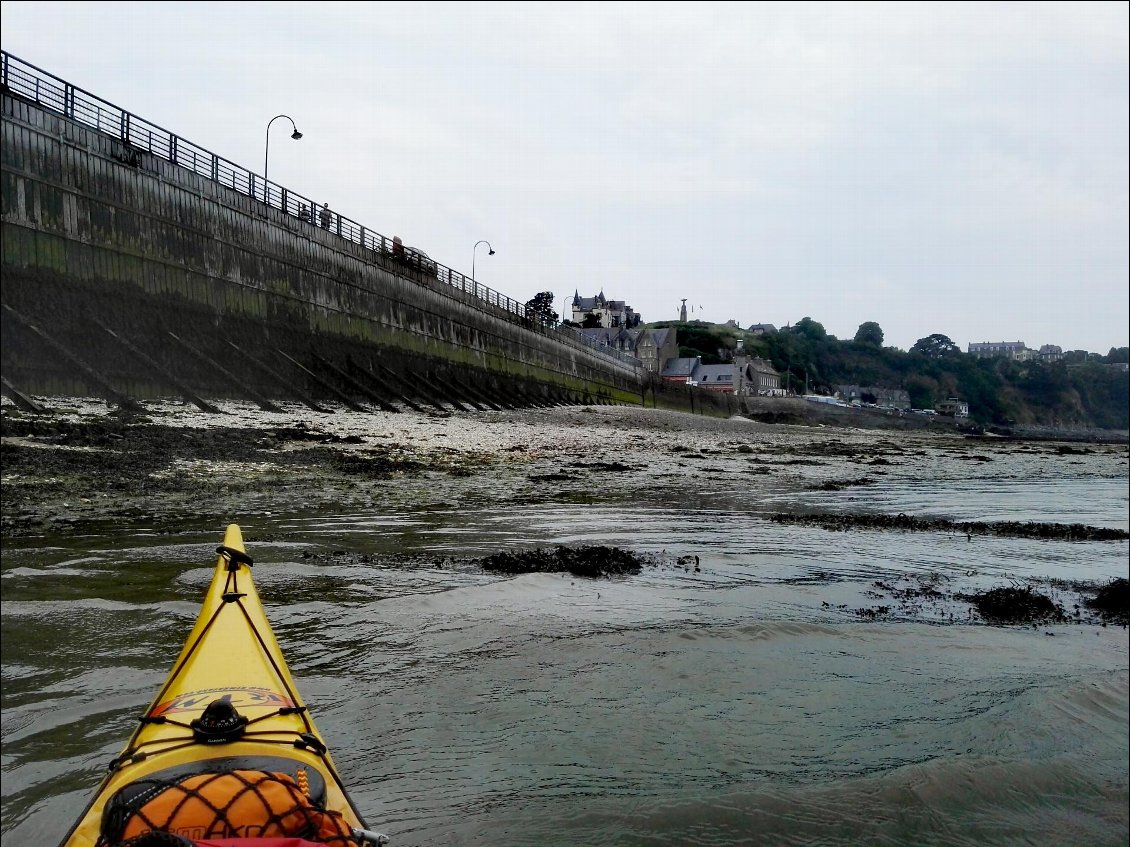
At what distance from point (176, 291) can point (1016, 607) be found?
21365 mm

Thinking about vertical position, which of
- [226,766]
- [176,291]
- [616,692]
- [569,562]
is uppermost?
[176,291]

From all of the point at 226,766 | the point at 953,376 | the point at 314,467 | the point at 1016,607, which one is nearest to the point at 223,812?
the point at 226,766

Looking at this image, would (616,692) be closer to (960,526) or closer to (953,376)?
(960,526)

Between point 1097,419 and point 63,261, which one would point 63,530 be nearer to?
point 63,261

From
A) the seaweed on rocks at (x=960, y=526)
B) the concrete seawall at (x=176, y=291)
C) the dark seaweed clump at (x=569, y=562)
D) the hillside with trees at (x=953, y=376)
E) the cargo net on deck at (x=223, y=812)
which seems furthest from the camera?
the hillside with trees at (x=953, y=376)

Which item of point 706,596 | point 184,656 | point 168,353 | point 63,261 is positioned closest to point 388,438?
point 168,353

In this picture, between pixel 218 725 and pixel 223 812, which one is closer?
pixel 223 812

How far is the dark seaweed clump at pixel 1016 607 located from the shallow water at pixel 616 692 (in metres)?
0.25

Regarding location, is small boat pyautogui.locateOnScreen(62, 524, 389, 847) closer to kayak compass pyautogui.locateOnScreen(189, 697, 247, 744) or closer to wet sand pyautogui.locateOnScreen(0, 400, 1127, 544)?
kayak compass pyautogui.locateOnScreen(189, 697, 247, 744)

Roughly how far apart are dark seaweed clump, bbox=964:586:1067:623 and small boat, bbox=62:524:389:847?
511cm

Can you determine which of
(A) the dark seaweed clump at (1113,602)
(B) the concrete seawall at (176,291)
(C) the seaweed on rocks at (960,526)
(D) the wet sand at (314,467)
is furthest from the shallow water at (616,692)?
(B) the concrete seawall at (176,291)

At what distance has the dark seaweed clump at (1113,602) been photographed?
20.3 feet

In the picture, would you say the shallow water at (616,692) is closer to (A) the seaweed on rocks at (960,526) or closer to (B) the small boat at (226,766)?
(B) the small boat at (226,766)

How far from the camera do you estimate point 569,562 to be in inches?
299
